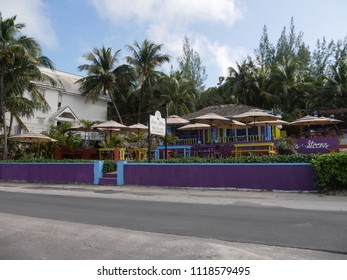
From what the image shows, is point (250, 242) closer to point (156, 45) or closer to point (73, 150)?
point (73, 150)

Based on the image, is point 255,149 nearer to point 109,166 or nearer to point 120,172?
point 120,172

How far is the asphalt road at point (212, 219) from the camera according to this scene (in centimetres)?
700

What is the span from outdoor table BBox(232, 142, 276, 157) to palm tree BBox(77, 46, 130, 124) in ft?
73.7

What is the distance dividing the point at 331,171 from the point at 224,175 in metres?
4.42

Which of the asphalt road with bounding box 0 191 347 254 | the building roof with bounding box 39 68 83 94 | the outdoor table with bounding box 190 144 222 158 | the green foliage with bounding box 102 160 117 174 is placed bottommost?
the asphalt road with bounding box 0 191 347 254

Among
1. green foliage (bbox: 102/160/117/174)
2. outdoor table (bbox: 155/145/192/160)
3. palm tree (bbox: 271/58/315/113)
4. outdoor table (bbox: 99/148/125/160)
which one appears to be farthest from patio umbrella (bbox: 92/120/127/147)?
palm tree (bbox: 271/58/315/113)

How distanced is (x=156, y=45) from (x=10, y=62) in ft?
60.8

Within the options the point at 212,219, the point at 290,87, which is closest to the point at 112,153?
the point at 212,219

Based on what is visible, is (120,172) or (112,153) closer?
(120,172)

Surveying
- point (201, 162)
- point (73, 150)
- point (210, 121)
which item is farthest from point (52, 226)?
point (73, 150)

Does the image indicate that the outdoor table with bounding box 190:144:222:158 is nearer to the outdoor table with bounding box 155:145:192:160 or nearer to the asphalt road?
the outdoor table with bounding box 155:145:192:160

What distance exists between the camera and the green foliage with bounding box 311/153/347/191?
1338cm

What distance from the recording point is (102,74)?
1538 inches

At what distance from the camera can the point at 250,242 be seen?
6.74m
